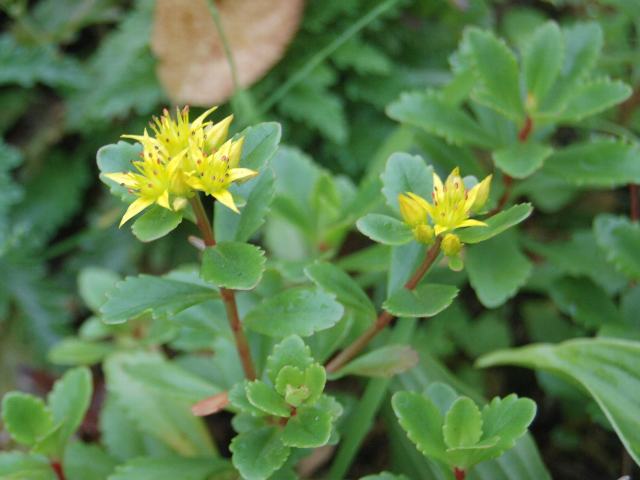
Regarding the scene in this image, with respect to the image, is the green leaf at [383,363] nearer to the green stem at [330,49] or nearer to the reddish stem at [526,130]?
the reddish stem at [526,130]

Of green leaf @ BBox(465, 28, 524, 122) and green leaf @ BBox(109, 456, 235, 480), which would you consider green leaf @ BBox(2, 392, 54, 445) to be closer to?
green leaf @ BBox(109, 456, 235, 480)

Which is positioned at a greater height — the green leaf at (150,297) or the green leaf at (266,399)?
the green leaf at (150,297)

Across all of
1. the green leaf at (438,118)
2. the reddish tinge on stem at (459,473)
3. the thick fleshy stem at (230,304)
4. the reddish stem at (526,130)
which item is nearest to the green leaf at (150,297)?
the thick fleshy stem at (230,304)

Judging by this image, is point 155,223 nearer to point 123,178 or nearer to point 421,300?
point 123,178

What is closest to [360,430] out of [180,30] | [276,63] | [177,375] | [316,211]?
[177,375]

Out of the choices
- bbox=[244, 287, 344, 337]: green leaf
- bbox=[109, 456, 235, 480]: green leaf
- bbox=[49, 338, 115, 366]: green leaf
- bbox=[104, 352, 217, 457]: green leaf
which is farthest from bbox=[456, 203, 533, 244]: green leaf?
bbox=[49, 338, 115, 366]: green leaf

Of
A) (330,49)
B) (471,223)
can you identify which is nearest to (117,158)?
(471,223)
